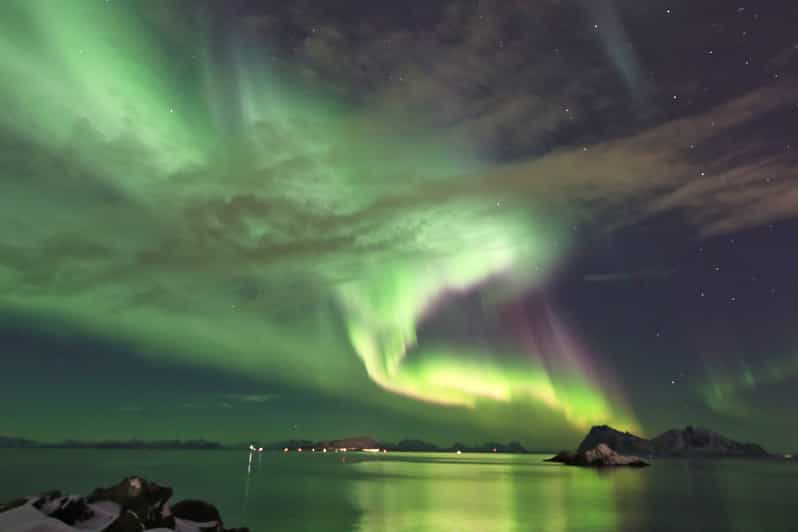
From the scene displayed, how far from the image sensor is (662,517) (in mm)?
65125

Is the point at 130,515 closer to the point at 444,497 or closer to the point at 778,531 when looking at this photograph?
the point at 778,531

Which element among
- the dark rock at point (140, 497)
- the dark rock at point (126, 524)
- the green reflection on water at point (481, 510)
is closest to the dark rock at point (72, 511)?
the dark rock at point (126, 524)

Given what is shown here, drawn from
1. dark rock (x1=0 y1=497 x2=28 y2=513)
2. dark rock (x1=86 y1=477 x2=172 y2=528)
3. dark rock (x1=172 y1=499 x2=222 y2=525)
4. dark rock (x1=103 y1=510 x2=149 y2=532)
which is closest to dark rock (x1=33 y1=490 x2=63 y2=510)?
dark rock (x1=0 y1=497 x2=28 y2=513)

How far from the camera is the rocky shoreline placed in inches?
862

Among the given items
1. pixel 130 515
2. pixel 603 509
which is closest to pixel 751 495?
pixel 603 509

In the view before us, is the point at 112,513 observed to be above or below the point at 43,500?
below

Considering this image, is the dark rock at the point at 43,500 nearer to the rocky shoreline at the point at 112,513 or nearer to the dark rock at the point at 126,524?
the rocky shoreline at the point at 112,513

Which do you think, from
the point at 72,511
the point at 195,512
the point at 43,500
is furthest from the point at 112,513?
the point at 195,512

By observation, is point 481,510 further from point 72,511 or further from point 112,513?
point 72,511

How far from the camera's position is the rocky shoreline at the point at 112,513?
71.9 feet

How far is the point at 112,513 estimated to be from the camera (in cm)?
2600

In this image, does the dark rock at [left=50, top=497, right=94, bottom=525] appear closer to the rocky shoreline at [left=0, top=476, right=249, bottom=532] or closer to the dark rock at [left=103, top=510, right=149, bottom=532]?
the rocky shoreline at [left=0, top=476, right=249, bottom=532]

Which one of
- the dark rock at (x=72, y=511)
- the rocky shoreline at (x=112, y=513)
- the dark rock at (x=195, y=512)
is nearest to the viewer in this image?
the rocky shoreline at (x=112, y=513)

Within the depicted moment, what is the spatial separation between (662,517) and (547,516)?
39.0ft
